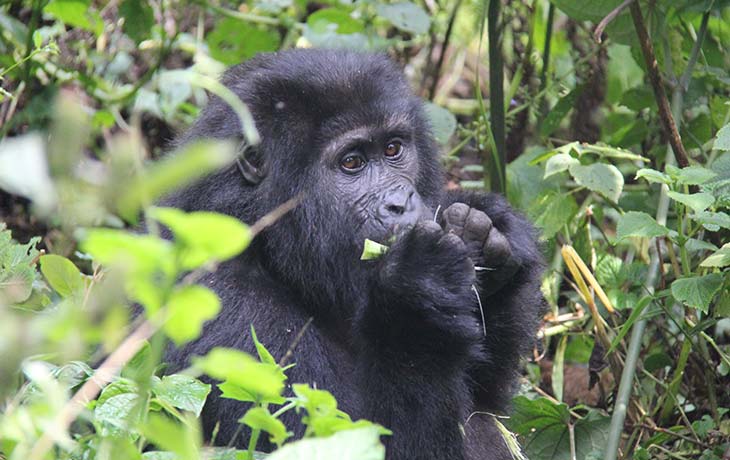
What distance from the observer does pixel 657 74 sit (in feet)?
11.4

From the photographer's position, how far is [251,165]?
308cm

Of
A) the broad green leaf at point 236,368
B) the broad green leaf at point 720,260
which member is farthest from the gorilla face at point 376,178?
the broad green leaf at point 236,368

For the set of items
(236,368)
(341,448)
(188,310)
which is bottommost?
(341,448)

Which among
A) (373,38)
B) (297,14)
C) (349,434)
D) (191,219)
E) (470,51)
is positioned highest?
(191,219)

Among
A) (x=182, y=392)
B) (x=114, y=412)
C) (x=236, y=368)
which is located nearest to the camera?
(x=236, y=368)

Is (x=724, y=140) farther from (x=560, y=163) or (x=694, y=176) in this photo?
(x=560, y=163)

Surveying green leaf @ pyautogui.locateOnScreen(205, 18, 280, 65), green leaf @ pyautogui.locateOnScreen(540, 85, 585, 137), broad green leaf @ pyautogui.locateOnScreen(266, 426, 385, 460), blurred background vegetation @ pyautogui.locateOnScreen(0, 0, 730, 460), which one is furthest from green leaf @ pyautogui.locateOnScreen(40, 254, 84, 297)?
green leaf @ pyautogui.locateOnScreen(205, 18, 280, 65)

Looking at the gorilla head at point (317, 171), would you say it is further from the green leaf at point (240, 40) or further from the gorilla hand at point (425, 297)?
the green leaf at point (240, 40)

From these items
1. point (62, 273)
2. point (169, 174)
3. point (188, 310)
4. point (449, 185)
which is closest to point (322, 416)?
point (188, 310)

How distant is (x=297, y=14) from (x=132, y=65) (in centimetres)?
100

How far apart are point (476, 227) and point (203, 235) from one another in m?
1.79

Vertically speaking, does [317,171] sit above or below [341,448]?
below

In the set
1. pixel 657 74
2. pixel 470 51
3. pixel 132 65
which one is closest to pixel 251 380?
pixel 657 74

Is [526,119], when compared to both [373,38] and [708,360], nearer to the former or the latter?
[373,38]
